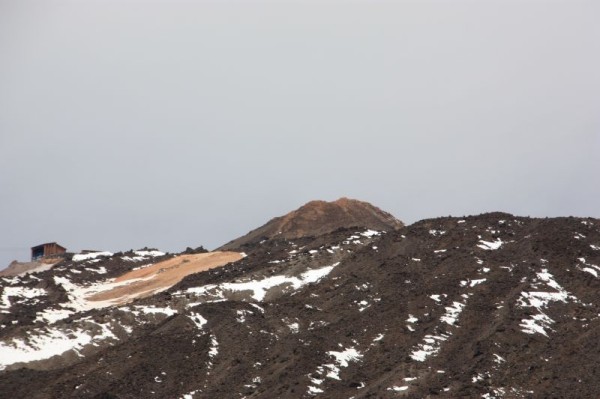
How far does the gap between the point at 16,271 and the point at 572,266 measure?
1747 inches

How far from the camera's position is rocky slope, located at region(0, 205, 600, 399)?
4000 centimetres

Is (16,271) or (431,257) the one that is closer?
(431,257)

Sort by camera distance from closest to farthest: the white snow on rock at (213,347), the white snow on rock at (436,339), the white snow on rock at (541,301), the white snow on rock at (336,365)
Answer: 1. the white snow on rock at (336,365)
2. the white snow on rock at (436,339)
3. the white snow on rock at (541,301)
4. the white snow on rock at (213,347)

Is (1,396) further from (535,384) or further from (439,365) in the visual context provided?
(535,384)

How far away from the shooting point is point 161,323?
48.7 m

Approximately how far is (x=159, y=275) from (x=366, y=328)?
81.5 ft

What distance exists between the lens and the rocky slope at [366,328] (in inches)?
1575

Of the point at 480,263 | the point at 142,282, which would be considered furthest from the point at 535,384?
the point at 142,282

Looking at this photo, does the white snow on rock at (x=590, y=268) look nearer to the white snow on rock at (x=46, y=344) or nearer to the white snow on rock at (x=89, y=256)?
the white snow on rock at (x=46, y=344)

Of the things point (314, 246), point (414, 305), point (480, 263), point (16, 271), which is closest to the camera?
point (414, 305)

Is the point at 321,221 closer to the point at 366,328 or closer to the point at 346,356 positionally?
the point at 366,328

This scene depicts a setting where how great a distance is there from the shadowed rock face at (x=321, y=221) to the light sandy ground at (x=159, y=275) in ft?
28.6

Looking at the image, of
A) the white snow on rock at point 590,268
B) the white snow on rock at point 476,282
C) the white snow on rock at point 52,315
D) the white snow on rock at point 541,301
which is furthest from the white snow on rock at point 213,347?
the white snow on rock at point 590,268

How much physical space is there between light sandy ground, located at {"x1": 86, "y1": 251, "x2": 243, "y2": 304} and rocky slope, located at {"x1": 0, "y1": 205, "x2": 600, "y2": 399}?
6.39 metres
